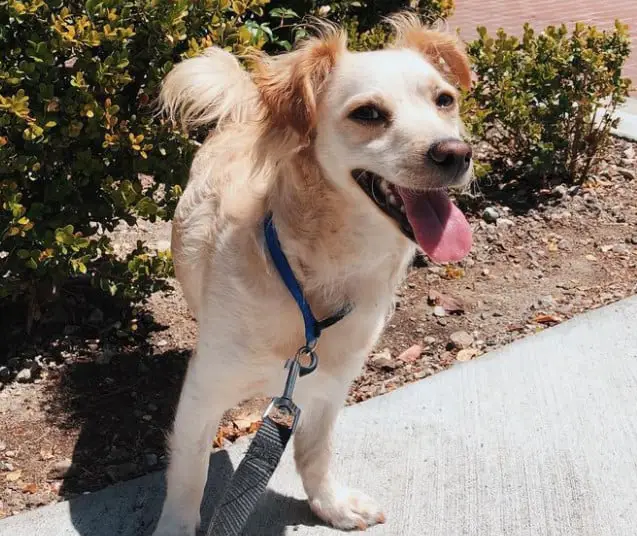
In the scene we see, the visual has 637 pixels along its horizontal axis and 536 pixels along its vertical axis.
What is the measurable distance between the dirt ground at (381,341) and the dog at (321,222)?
624mm

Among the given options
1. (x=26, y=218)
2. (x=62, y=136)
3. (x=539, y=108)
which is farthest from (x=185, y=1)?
(x=539, y=108)

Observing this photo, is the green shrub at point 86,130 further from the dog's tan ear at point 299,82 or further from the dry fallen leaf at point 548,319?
the dry fallen leaf at point 548,319

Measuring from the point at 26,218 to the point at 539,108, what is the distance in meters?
3.03

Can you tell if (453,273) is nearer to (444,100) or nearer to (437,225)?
(444,100)

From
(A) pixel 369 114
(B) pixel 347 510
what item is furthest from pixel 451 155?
(B) pixel 347 510

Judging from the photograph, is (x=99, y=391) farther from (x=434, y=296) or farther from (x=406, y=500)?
(x=434, y=296)

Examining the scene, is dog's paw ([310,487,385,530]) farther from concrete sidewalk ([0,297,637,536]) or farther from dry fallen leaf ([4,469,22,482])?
dry fallen leaf ([4,469,22,482])

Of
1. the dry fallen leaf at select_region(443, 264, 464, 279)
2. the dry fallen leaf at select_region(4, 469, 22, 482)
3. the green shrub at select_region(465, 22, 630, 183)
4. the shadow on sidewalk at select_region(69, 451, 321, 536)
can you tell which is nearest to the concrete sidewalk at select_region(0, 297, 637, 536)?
the shadow on sidewalk at select_region(69, 451, 321, 536)

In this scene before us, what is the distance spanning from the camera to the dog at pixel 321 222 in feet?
7.33

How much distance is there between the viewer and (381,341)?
3.79 m

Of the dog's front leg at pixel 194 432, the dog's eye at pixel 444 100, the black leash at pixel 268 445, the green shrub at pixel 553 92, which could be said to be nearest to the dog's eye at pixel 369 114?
the dog's eye at pixel 444 100

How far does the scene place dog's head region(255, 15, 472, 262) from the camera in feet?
7.11

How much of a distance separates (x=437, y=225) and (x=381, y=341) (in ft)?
5.34

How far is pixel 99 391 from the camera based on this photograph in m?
3.41
